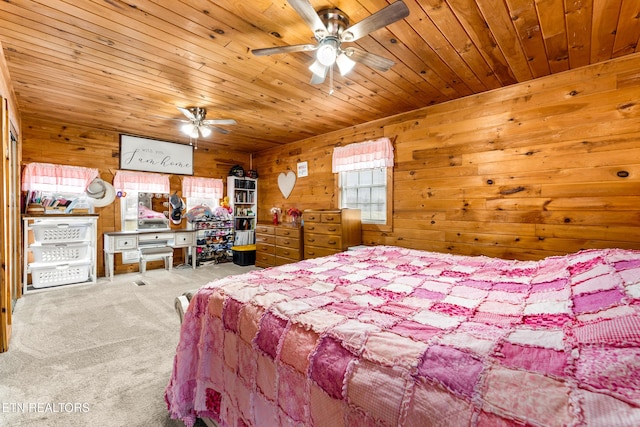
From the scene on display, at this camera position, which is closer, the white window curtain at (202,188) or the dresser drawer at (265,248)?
the dresser drawer at (265,248)

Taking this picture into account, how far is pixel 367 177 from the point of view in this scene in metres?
4.19

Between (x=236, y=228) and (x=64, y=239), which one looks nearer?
(x=64, y=239)

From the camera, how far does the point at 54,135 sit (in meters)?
4.22

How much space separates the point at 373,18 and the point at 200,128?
9.04ft

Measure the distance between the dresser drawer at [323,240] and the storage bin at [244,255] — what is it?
1.69 meters

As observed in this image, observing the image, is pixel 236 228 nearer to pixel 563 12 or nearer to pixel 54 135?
pixel 54 135


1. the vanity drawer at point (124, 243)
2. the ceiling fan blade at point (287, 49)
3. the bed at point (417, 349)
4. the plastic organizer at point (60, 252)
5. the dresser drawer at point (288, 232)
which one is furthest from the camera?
the dresser drawer at point (288, 232)

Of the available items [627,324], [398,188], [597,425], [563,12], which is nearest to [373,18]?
[563,12]

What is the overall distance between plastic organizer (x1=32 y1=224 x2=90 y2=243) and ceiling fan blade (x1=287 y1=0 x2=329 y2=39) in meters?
4.48

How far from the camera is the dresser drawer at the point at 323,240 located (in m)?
3.82

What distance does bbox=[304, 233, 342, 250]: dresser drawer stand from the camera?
150 inches

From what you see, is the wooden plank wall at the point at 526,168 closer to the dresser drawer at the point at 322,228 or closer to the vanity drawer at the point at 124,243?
the dresser drawer at the point at 322,228

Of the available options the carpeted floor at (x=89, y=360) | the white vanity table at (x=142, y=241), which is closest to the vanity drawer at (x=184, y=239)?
the white vanity table at (x=142, y=241)

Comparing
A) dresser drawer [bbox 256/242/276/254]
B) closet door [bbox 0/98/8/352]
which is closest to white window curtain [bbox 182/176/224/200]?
dresser drawer [bbox 256/242/276/254]
